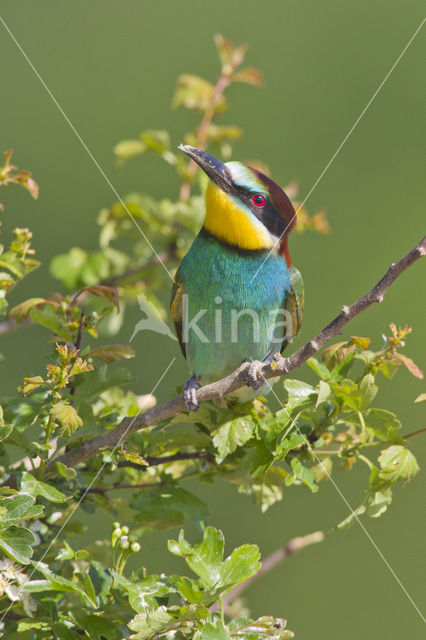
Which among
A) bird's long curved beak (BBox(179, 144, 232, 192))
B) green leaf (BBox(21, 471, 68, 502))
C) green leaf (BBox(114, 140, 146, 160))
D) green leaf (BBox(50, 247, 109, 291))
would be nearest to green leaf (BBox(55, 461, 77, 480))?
green leaf (BBox(21, 471, 68, 502))

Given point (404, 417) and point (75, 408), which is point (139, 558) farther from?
point (75, 408)

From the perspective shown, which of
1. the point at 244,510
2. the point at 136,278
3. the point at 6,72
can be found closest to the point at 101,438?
the point at 136,278

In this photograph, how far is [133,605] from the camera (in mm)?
1468

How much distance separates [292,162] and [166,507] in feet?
12.2

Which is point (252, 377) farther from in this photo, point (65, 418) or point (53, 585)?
point (53, 585)

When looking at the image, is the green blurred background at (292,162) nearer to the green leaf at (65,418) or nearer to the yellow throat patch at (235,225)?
the yellow throat patch at (235,225)

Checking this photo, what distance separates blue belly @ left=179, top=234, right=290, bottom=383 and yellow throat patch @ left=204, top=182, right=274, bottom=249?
0.03m

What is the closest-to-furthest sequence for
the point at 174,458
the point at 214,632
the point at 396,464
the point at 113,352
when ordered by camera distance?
the point at 214,632 → the point at 396,464 → the point at 113,352 → the point at 174,458

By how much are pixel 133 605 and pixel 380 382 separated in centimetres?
331

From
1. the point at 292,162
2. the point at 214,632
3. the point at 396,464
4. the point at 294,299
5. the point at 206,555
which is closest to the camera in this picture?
the point at 214,632

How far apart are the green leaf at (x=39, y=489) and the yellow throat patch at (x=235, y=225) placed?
110cm

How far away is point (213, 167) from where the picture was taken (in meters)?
2.41

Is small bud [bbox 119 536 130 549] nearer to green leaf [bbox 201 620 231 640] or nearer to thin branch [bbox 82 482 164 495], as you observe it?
thin branch [bbox 82 482 164 495]

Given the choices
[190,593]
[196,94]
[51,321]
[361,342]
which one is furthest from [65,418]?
[196,94]
